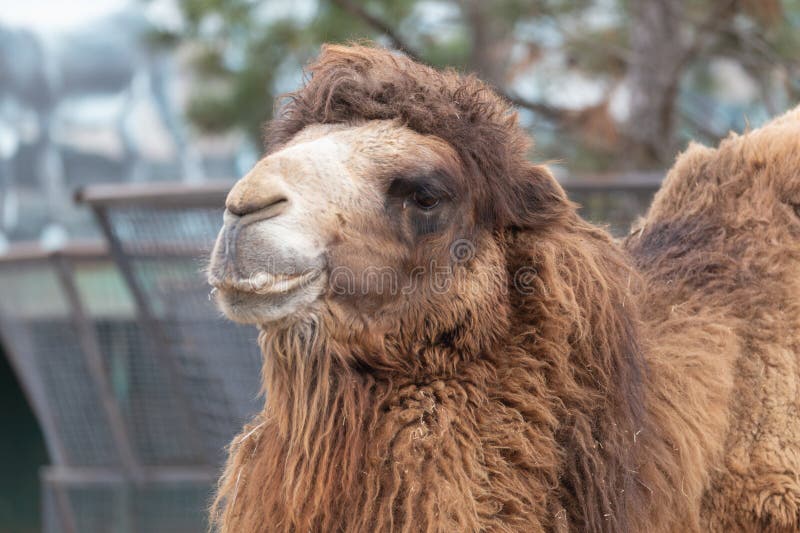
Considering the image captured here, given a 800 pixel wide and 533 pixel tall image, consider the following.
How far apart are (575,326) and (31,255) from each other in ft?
19.0

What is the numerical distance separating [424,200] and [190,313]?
14.6ft

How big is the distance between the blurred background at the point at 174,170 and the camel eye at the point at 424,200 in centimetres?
96

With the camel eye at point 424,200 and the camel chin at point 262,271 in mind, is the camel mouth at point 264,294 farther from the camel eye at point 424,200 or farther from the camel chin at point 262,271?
the camel eye at point 424,200

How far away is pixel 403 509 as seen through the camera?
118 inches

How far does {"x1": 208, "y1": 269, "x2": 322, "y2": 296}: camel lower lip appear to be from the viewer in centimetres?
291

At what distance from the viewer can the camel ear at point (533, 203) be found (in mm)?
3367

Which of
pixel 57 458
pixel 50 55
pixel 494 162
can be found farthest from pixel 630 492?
pixel 50 55

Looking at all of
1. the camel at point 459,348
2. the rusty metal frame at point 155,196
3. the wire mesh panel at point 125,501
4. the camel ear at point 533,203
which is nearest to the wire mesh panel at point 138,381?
the wire mesh panel at point 125,501

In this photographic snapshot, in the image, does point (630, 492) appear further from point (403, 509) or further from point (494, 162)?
point (494, 162)

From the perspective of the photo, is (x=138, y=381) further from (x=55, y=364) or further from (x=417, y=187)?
(x=417, y=187)

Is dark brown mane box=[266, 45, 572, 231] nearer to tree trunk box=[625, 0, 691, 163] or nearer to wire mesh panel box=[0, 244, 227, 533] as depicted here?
wire mesh panel box=[0, 244, 227, 533]

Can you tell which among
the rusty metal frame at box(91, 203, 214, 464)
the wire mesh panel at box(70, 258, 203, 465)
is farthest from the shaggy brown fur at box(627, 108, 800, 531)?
the wire mesh panel at box(70, 258, 203, 465)

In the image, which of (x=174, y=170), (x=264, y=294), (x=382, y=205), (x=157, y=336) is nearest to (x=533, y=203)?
(x=382, y=205)

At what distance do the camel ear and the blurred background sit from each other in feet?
2.14
